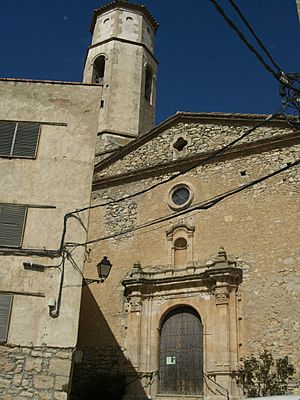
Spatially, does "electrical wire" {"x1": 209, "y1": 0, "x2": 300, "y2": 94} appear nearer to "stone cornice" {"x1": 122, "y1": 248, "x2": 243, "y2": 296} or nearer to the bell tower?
"stone cornice" {"x1": 122, "y1": 248, "x2": 243, "y2": 296}

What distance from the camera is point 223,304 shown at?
12.1 m

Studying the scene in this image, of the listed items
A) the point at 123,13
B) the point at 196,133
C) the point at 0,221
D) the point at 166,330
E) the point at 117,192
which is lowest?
the point at 166,330

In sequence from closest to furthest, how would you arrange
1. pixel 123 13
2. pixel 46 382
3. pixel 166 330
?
pixel 46 382 → pixel 166 330 → pixel 123 13

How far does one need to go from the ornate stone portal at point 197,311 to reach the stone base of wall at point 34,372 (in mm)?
4688

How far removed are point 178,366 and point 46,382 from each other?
516 cm

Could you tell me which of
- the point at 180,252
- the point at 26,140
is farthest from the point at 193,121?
the point at 26,140

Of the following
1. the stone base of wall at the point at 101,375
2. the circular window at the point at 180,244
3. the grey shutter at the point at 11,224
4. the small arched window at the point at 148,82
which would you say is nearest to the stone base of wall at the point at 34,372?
the grey shutter at the point at 11,224

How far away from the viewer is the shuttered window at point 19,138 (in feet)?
31.9

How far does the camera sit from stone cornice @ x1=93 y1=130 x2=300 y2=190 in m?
13.1

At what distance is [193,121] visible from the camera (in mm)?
15055

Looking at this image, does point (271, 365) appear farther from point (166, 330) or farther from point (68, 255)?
point (68, 255)

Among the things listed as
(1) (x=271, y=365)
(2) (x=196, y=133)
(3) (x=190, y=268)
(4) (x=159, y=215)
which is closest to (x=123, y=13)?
(2) (x=196, y=133)

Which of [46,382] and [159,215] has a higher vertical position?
[159,215]

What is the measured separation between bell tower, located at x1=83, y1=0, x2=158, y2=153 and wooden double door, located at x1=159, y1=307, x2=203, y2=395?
23.9 ft
